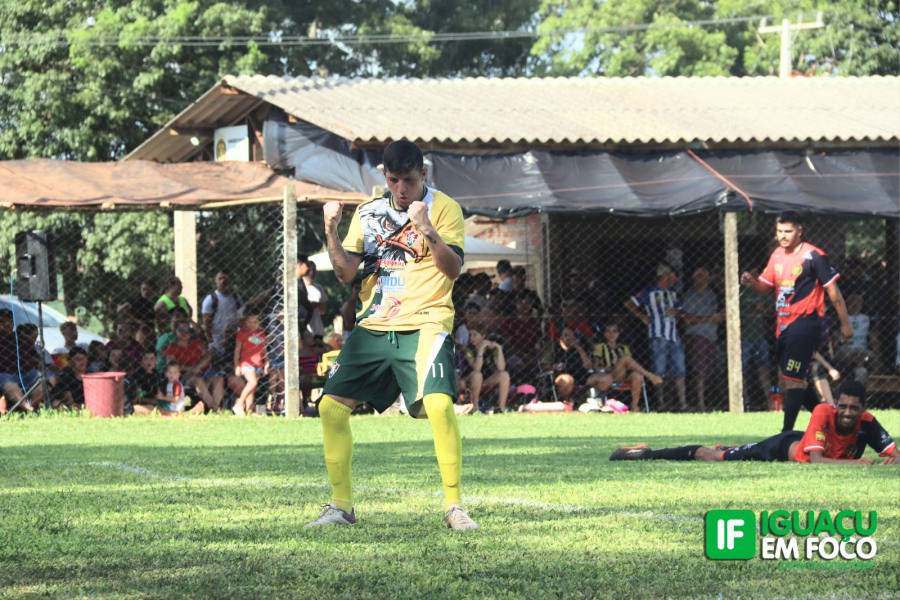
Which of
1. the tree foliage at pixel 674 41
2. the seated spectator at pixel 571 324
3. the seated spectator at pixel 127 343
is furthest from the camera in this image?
the tree foliage at pixel 674 41

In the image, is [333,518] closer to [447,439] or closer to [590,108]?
[447,439]

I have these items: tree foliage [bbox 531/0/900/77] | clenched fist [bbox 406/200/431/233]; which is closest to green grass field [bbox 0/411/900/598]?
clenched fist [bbox 406/200/431/233]

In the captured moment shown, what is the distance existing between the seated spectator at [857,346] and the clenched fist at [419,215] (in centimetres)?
1271

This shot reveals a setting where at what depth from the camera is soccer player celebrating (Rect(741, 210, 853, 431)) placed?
11.2 m

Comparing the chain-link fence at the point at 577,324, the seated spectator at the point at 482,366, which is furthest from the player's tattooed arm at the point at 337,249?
the seated spectator at the point at 482,366

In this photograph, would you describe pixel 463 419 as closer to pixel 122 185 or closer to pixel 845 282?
pixel 122 185

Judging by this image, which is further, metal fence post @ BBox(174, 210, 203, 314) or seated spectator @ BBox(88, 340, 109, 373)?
metal fence post @ BBox(174, 210, 203, 314)

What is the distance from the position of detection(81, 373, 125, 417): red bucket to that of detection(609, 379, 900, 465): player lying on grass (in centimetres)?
723

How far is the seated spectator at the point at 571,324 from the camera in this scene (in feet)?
55.3

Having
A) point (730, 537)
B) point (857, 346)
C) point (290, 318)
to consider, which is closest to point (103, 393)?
point (290, 318)

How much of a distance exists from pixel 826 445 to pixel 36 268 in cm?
927

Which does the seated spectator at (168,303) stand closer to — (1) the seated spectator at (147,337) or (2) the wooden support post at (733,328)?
(1) the seated spectator at (147,337)

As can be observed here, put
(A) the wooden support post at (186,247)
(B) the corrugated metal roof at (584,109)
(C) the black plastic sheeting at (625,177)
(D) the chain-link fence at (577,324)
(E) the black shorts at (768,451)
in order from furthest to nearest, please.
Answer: (A) the wooden support post at (186,247) < (B) the corrugated metal roof at (584,109) < (C) the black plastic sheeting at (625,177) < (D) the chain-link fence at (577,324) < (E) the black shorts at (768,451)

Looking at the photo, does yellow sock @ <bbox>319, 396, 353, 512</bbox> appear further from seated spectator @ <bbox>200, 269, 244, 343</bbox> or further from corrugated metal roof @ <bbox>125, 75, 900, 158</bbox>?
corrugated metal roof @ <bbox>125, 75, 900, 158</bbox>
